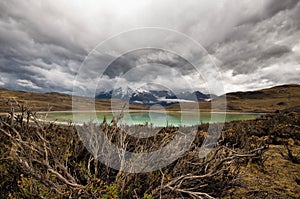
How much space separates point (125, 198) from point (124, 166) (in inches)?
16.0

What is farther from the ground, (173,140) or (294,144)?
(173,140)

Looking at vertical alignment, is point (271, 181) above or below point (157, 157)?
below

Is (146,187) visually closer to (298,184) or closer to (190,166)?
(190,166)

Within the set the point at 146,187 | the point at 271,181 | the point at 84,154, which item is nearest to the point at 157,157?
the point at 146,187

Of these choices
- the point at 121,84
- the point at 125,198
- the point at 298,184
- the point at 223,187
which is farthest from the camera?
the point at 298,184

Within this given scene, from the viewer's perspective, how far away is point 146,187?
287 centimetres

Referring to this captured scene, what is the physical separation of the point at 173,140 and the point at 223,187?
1.05 metres

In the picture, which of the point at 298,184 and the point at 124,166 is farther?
the point at 298,184

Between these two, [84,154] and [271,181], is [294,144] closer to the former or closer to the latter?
[271,181]

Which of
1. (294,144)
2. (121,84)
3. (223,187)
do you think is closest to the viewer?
(223,187)

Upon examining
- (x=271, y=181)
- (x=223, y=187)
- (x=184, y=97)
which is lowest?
(x=271, y=181)

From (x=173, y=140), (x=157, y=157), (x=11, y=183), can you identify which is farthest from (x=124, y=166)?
(x=11, y=183)

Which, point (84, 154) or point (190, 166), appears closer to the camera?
point (190, 166)

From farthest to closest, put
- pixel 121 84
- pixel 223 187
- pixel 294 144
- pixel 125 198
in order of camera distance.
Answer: pixel 294 144 < pixel 121 84 < pixel 223 187 < pixel 125 198
